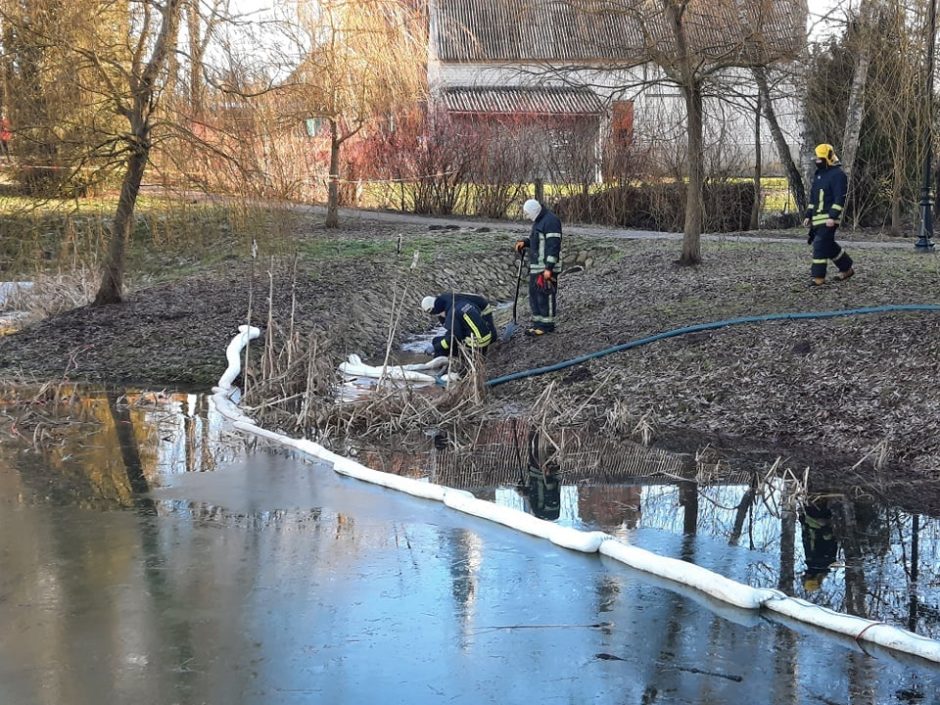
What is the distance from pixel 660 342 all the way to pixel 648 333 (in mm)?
636

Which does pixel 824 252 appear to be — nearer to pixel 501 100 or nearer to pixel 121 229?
pixel 121 229

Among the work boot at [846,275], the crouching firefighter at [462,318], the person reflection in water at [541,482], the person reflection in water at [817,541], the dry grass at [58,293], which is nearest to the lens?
the person reflection in water at [817,541]

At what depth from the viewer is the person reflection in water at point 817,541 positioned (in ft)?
21.9

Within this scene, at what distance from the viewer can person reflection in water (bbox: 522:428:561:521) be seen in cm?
823

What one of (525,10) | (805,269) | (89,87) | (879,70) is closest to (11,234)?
Answer: (89,87)

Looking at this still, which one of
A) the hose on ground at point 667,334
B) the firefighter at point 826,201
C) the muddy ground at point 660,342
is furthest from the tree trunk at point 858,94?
the hose on ground at point 667,334

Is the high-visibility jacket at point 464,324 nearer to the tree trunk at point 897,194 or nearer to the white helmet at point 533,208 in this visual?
the white helmet at point 533,208

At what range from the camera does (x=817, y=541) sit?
7359 millimetres

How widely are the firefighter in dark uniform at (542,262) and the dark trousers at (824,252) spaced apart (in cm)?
298

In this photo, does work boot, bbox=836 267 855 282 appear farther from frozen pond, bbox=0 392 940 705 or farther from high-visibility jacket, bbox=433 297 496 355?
frozen pond, bbox=0 392 940 705

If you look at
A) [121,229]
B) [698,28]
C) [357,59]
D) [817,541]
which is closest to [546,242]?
[698,28]

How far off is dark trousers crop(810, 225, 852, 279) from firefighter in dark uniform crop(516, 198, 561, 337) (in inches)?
117

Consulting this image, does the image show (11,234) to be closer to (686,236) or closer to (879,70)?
(686,236)

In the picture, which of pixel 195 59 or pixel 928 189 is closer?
pixel 195 59
